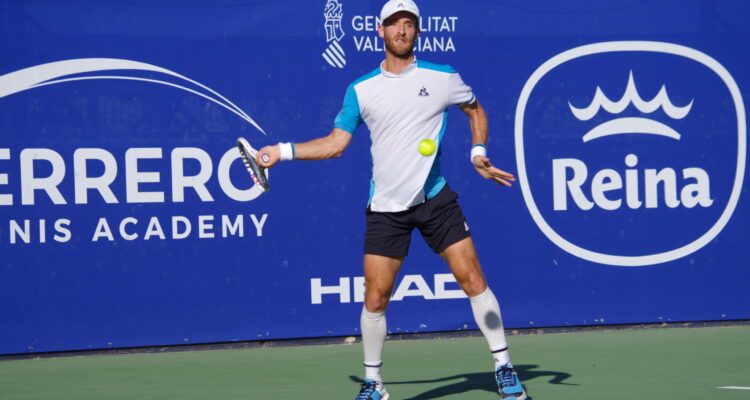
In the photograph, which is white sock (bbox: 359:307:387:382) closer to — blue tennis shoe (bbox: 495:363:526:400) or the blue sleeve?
blue tennis shoe (bbox: 495:363:526:400)

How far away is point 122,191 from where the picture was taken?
7.12m

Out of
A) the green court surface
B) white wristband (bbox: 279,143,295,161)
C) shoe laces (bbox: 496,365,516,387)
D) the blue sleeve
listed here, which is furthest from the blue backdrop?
shoe laces (bbox: 496,365,516,387)

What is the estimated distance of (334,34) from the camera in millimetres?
7402

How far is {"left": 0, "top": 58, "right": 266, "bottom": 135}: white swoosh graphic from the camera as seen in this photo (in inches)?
274

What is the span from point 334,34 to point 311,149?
2430mm

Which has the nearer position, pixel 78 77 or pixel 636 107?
A: pixel 78 77

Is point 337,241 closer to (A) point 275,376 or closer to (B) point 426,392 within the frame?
(A) point 275,376

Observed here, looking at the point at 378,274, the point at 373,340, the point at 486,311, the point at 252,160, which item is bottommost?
the point at 373,340

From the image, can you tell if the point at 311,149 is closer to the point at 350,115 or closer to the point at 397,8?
the point at 350,115

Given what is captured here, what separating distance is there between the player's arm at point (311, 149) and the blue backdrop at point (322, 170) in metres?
2.15

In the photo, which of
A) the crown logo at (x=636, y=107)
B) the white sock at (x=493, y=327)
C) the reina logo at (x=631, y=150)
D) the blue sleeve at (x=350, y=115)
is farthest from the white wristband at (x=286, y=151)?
the crown logo at (x=636, y=107)

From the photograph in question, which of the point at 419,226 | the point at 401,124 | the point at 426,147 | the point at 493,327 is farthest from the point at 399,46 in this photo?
the point at 493,327

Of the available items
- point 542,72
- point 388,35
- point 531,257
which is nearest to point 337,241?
point 531,257

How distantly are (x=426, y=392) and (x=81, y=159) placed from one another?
109 inches
